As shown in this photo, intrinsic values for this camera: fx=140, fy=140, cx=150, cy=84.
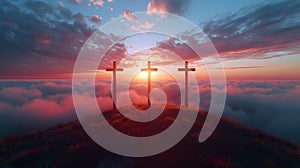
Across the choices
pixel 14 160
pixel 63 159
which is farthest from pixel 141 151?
pixel 14 160

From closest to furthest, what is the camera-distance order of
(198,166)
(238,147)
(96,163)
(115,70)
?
(198,166) → (96,163) → (238,147) → (115,70)

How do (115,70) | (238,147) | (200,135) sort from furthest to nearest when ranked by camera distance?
(115,70)
(200,135)
(238,147)

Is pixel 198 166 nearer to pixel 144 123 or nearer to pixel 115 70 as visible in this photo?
pixel 144 123

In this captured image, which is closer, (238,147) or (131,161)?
(131,161)

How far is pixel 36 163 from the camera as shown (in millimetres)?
5879

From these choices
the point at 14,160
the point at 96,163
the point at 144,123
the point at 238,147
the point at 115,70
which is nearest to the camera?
the point at 96,163

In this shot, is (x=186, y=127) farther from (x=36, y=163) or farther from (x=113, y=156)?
(x=36, y=163)

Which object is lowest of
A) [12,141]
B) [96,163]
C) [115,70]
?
[12,141]

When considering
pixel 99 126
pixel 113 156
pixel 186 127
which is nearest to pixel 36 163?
pixel 113 156

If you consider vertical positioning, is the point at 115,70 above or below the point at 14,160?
above

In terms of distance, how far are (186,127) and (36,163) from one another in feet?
25.5

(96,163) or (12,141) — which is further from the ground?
(96,163)

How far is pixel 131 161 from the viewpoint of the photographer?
566 centimetres

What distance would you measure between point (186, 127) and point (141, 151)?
385 centimetres
